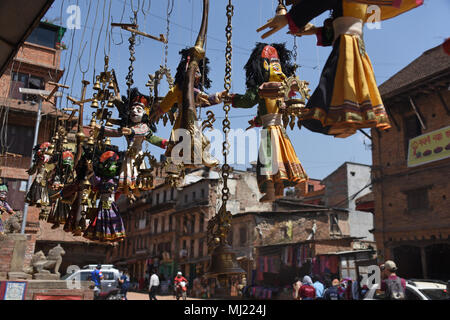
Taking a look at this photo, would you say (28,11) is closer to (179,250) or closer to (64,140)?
(64,140)

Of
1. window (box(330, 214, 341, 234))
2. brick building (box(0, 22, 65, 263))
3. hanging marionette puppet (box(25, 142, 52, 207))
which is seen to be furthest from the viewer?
window (box(330, 214, 341, 234))

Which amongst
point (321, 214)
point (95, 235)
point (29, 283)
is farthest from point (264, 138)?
point (321, 214)

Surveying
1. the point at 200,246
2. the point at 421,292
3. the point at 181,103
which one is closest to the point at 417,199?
the point at 421,292

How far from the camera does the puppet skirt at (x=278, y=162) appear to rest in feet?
15.1

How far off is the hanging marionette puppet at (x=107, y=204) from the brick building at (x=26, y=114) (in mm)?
17810

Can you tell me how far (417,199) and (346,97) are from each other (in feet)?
64.0

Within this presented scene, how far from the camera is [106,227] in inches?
259

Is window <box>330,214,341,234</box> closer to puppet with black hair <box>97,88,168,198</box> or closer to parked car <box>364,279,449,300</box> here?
parked car <box>364,279,449,300</box>

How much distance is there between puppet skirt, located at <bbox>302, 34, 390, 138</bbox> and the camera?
3445mm

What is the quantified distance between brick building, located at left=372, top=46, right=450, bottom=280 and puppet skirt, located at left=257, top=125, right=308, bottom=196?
1671 centimetres

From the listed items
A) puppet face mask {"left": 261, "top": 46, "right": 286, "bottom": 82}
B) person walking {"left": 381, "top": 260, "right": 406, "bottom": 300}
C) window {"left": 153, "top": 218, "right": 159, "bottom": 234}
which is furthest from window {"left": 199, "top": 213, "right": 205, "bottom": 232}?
puppet face mask {"left": 261, "top": 46, "right": 286, "bottom": 82}

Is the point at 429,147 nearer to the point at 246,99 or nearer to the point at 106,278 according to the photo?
the point at 106,278

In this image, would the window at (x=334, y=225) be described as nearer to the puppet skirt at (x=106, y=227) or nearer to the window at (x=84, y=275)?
the window at (x=84, y=275)

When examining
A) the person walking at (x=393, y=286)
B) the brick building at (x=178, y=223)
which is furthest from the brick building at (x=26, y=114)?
the person walking at (x=393, y=286)
